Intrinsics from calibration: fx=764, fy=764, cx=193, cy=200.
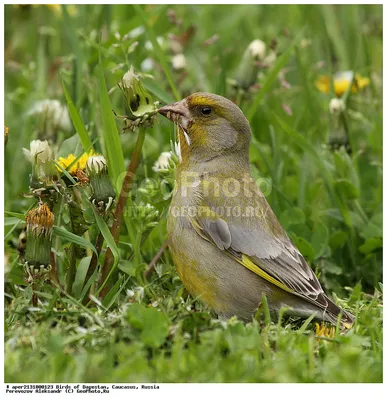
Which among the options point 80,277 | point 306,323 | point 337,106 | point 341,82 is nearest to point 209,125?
point 80,277

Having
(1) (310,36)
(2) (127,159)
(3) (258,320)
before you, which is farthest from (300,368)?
(1) (310,36)

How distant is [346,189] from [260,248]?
4.21 feet

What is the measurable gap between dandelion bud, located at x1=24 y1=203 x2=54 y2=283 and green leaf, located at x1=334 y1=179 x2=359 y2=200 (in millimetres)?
2156

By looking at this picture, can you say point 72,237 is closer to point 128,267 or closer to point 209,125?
point 128,267

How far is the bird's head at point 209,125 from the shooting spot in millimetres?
4418

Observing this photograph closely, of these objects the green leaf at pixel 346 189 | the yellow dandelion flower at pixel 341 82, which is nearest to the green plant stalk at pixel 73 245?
the green leaf at pixel 346 189

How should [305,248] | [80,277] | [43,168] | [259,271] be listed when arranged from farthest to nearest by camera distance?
1. [305,248]
2. [80,277]
3. [259,271]
4. [43,168]

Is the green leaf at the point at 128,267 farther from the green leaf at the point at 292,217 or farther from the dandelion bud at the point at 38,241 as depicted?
the green leaf at the point at 292,217

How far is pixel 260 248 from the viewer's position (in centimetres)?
419

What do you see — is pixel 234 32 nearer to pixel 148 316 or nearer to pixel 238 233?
pixel 238 233

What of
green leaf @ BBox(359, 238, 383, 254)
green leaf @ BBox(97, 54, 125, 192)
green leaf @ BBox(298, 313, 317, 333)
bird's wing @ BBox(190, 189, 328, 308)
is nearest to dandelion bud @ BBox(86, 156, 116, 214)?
green leaf @ BBox(97, 54, 125, 192)

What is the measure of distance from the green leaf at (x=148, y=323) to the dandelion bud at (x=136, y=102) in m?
1.07

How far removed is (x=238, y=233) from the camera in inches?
166

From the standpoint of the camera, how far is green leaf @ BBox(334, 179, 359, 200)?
5.18m
